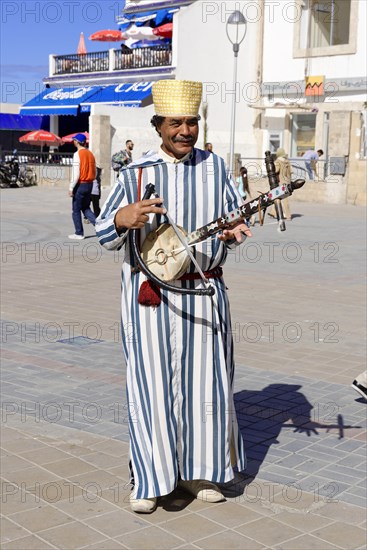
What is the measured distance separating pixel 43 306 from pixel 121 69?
2983 centimetres

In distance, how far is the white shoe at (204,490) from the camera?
395 centimetres

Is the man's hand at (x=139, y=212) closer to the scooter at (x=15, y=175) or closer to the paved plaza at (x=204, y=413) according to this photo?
the paved plaza at (x=204, y=413)

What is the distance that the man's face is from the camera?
367cm

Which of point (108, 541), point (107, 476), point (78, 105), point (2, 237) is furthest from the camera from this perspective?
point (78, 105)

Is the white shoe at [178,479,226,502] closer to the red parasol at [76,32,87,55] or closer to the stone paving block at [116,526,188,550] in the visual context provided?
the stone paving block at [116,526,188,550]

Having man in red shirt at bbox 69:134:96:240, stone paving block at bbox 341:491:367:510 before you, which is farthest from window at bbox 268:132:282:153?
stone paving block at bbox 341:491:367:510

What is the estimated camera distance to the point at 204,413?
379cm

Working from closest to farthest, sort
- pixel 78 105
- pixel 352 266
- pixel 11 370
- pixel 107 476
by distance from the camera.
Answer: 1. pixel 107 476
2. pixel 11 370
3. pixel 352 266
4. pixel 78 105

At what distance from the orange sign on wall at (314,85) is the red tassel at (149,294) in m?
26.2

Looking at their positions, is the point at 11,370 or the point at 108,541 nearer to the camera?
the point at 108,541

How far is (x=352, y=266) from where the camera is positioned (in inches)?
472

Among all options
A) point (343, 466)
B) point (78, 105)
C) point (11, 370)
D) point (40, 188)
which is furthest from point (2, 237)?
point (78, 105)

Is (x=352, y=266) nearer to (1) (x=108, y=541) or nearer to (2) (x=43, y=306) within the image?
A: (2) (x=43, y=306)

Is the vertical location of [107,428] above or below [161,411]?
below
